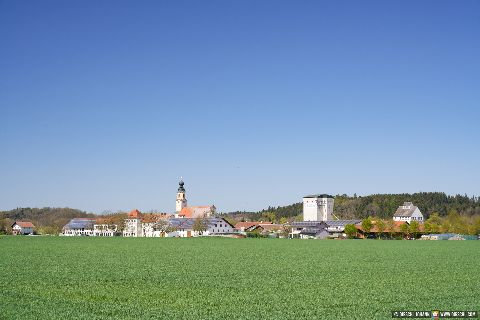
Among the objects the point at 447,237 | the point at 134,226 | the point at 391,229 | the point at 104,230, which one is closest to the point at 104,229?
the point at 104,230

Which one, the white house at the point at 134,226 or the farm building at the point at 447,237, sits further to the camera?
the white house at the point at 134,226

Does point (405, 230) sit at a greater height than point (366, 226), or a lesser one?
lesser

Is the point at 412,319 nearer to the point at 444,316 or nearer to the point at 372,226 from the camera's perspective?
the point at 444,316

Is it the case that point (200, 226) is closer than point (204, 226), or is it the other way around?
point (200, 226)

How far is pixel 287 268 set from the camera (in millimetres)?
36250

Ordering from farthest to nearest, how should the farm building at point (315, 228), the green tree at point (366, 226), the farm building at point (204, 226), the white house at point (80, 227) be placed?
the white house at point (80, 227) → the farm building at point (204, 226) → the farm building at point (315, 228) → the green tree at point (366, 226)

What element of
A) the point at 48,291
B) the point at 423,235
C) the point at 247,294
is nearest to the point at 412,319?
the point at 247,294

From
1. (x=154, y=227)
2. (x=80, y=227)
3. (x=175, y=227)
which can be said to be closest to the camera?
(x=154, y=227)

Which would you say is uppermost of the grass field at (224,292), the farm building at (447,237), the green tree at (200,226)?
the grass field at (224,292)

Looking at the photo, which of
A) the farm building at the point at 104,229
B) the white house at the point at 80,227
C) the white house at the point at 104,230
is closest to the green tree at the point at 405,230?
the farm building at the point at 104,229

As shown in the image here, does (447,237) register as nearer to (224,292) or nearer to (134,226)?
(134,226)

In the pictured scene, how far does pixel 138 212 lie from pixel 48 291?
175061 millimetres

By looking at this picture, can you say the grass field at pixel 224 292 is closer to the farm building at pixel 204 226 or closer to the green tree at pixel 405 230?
the green tree at pixel 405 230

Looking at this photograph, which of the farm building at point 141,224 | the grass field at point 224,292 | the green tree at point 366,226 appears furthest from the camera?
the farm building at point 141,224
